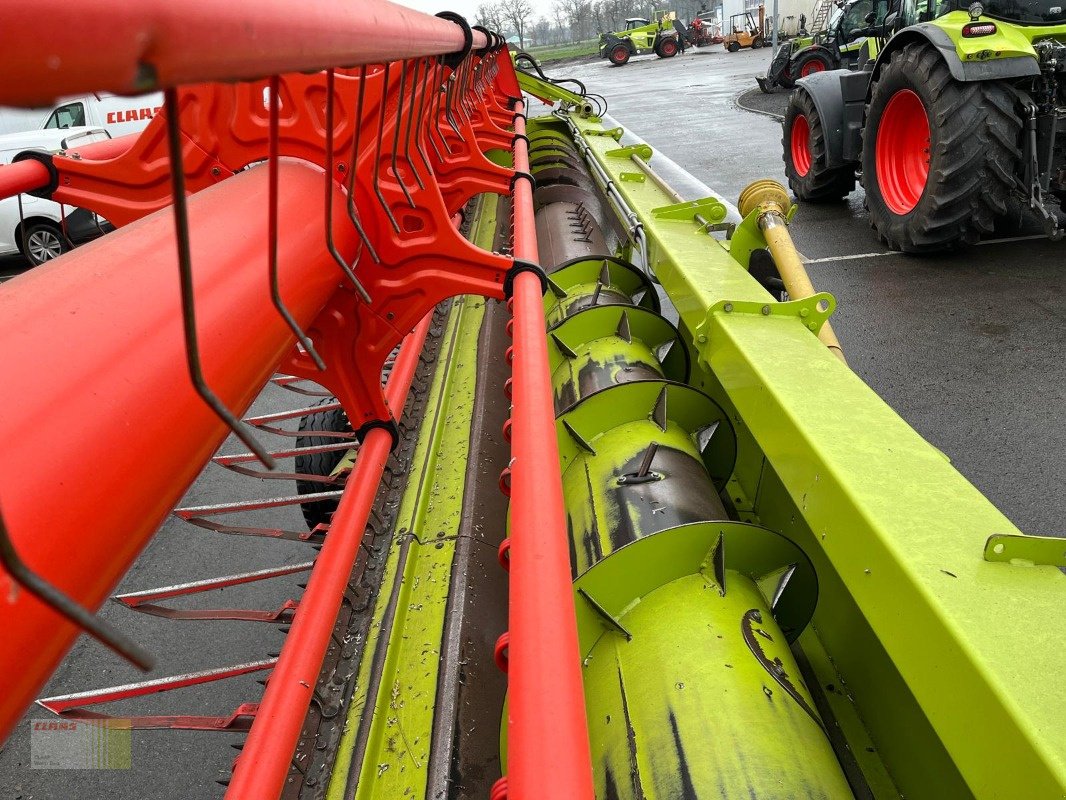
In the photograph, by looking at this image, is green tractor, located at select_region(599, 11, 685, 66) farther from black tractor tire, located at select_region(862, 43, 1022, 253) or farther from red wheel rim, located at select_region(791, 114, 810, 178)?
black tractor tire, located at select_region(862, 43, 1022, 253)

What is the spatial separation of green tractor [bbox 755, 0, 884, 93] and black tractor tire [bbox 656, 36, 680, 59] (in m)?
15.0

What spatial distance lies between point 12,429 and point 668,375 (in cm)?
200

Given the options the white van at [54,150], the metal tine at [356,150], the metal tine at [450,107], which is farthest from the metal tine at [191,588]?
the white van at [54,150]

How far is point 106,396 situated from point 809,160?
6.54 meters

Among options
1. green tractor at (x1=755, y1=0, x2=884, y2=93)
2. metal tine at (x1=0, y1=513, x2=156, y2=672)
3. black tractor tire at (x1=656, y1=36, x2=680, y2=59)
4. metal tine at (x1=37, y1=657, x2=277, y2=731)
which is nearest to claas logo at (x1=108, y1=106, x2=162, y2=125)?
green tractor at (x1=755, y1=0, x2=884, y2=93)

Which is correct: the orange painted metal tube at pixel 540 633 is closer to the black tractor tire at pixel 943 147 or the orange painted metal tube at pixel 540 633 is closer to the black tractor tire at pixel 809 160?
the black tractor tire at pixel 943 147

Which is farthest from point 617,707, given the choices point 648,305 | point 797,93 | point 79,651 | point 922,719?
point 797,93

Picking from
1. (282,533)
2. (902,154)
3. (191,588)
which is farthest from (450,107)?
(902,154)

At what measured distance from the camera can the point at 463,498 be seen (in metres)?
1.94

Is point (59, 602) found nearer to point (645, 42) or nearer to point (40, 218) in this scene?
point (40, 218)

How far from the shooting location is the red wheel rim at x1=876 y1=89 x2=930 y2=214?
489 cm

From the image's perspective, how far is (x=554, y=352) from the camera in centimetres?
236

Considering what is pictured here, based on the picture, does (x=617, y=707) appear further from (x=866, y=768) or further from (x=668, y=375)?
(x=668, y=375)

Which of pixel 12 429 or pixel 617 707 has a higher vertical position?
pixel 12 429
